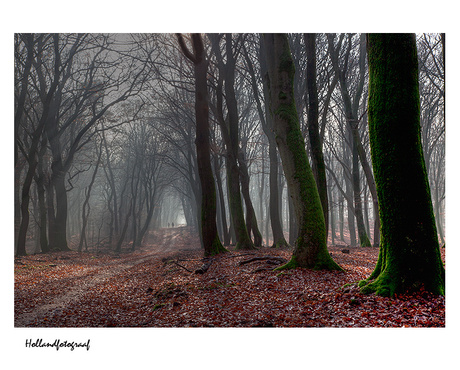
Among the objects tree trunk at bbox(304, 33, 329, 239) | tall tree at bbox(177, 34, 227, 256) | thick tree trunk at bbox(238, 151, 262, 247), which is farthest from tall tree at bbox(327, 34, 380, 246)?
tall tree at bbox(177, 34, 227, 256)

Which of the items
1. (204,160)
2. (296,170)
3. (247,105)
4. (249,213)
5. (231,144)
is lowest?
(249,213)

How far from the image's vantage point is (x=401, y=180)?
12.7 feet

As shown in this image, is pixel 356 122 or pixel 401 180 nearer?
pixel 401 180

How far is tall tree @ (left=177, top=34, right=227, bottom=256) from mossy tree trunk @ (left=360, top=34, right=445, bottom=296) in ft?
20.2

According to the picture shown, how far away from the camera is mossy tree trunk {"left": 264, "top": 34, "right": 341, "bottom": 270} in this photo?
6113 millimetres

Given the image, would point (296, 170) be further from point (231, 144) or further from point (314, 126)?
point (231, 144)

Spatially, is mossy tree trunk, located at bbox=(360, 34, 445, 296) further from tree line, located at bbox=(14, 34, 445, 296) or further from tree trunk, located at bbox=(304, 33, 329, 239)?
tree trunk, located at bbox=(304, 33, 329, 239)

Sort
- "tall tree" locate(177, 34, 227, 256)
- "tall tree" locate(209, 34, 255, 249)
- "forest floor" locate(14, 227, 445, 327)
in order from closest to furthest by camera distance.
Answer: "forest floor" locate(14, 227, 445, 327) < "tall tree" locate(177, 34, 227, 256) < "tall tree" locate(209, 34, 255, 249)

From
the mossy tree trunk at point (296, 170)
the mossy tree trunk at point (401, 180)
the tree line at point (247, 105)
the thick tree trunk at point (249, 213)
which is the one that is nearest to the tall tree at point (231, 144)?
the tree line at point (247, 105)

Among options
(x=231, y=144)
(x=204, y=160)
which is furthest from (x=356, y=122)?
(x=204, y=160)

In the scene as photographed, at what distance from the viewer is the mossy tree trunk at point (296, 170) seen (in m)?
6.11

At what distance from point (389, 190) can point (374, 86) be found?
1617 millimetres

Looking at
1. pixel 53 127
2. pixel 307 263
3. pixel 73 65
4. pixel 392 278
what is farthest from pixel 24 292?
pixel 73 65

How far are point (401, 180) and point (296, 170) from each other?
2.79 m
